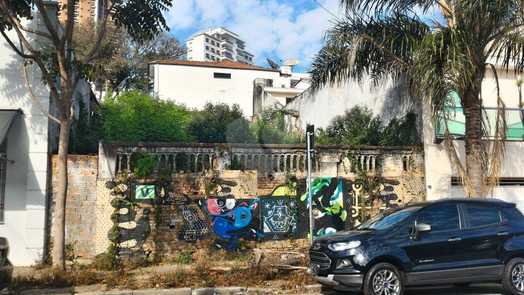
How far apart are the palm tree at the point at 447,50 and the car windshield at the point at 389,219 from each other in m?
3.16

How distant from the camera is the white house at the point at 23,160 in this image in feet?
39.9

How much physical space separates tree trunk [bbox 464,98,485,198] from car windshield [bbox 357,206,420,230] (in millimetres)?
3382

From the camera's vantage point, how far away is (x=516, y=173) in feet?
48.5

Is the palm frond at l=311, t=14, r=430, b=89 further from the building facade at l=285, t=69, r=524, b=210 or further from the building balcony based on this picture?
the building balcony

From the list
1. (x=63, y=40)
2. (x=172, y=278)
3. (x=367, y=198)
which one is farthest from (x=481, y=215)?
(x=63, y=40)

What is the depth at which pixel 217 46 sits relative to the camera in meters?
114

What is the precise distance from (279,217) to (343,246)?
5.01 meters

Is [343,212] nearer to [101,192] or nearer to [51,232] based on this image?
[101,192]

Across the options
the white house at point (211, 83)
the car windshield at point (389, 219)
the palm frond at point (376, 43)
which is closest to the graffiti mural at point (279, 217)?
the palm frond at point (376, 43)

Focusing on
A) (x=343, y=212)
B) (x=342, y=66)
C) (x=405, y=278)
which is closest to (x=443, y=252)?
(x=405, y=278)

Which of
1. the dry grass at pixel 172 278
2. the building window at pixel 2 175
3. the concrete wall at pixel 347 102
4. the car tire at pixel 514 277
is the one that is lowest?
the dry grass at pixel 172 278

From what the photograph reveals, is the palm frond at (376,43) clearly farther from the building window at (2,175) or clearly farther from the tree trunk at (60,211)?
the building window at (2,175)

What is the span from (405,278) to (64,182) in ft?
22.5

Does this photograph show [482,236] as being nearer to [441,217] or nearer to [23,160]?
[441,217]
